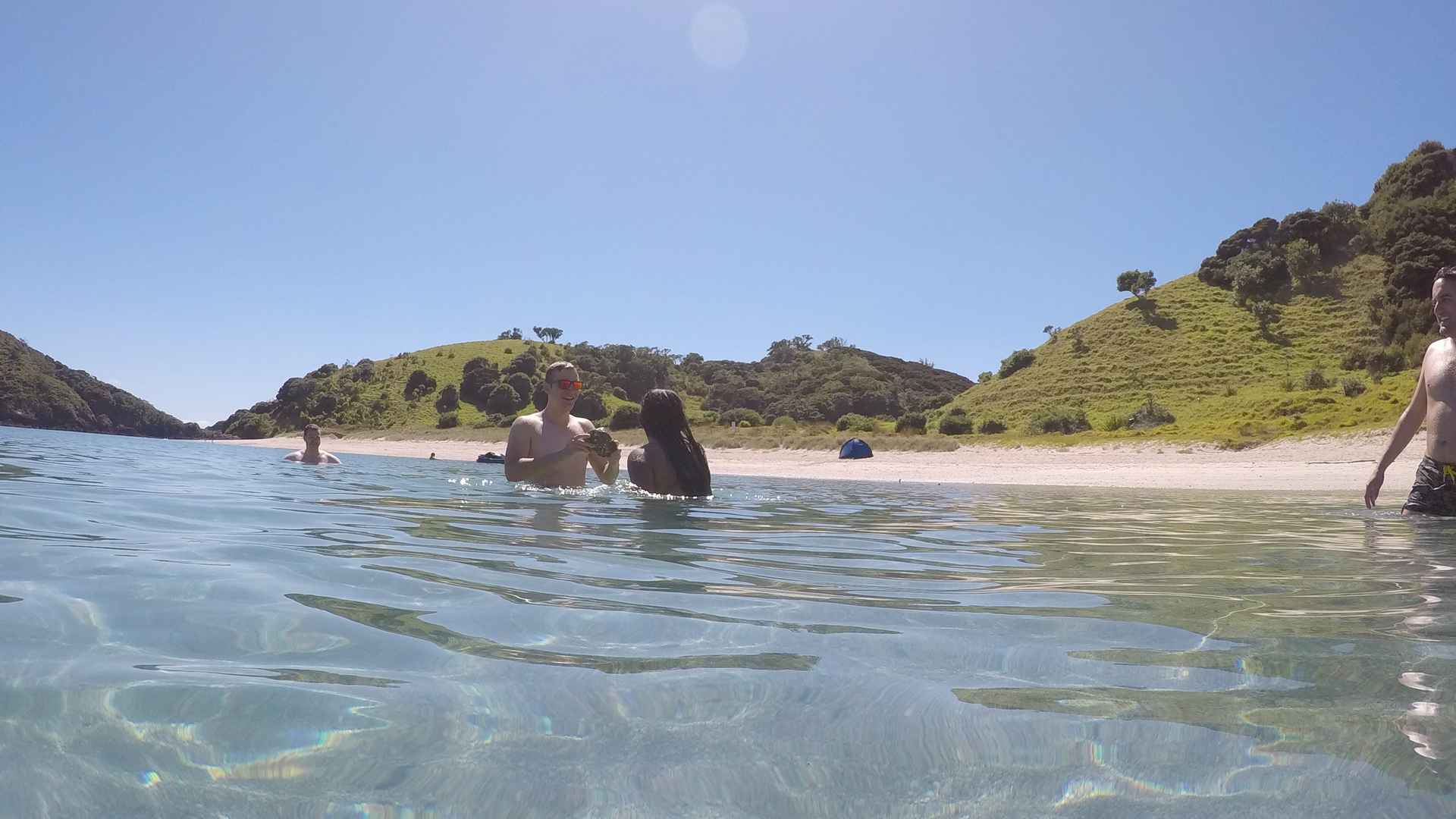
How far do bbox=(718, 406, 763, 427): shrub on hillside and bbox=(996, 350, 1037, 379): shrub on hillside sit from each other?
62.5ft

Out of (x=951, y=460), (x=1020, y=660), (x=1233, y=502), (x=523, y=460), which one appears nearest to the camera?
(x=1020, y=660)

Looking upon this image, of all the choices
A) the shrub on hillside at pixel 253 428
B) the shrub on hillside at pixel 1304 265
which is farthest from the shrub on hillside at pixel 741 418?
the shrub on hillside at pixel 1304 265

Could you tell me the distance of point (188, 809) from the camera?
122cm

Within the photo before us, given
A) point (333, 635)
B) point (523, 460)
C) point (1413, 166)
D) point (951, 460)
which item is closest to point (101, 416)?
point (951, 460)

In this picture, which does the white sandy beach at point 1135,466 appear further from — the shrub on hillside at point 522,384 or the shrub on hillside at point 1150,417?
the shrub on hillside at point 522,384

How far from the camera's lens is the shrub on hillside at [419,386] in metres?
71.4

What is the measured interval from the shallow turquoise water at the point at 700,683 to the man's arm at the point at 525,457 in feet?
12.2

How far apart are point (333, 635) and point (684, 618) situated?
0.97 metres

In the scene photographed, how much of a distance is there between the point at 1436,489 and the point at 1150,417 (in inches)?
1415

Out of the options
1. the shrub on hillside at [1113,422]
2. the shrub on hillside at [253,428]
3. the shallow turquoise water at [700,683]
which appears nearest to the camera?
the shallow turquoise water at [700,683]

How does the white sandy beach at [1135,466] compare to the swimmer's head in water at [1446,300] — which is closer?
the swimmer's head in water at [1446,300]

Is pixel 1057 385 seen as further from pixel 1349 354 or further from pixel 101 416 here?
pixel 101 416

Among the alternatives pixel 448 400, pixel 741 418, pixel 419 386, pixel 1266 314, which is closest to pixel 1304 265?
pixel 1266 314

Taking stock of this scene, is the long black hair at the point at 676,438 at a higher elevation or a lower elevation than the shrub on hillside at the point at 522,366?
lower
